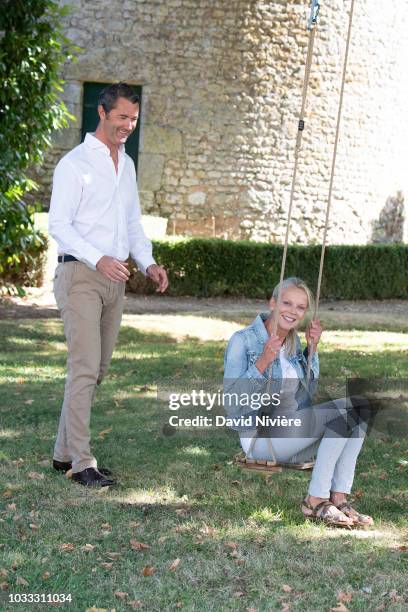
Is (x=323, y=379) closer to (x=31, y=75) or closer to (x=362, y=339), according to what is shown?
(x=362, y=339)

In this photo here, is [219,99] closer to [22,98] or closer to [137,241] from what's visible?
[22,98]

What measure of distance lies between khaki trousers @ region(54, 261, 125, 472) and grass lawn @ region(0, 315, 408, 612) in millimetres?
266

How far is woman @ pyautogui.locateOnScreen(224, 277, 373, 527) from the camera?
4.21 m

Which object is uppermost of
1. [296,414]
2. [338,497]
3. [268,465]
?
[296,414]

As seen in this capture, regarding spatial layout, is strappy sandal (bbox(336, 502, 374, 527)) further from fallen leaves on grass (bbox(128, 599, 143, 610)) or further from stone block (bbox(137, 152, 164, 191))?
stone block (bbox(137, 152, 164, 191))

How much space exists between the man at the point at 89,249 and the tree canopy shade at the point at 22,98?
5.37 m

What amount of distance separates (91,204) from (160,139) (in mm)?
11518

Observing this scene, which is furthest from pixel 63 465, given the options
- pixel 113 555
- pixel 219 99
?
pixel 219 99

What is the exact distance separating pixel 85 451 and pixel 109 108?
1.58 m

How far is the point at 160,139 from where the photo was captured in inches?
629

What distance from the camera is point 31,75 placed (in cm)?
993

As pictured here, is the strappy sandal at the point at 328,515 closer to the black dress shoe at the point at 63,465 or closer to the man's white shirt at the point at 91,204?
the black dress shoe at the point at 63,465

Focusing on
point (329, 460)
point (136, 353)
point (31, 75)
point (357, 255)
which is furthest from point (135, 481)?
point (357, 255)

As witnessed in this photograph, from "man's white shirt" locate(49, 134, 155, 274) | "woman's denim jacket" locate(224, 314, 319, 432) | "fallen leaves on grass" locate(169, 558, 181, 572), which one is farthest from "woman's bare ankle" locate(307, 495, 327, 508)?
"man's white shirt" locate(49, 134, 155, 274)
